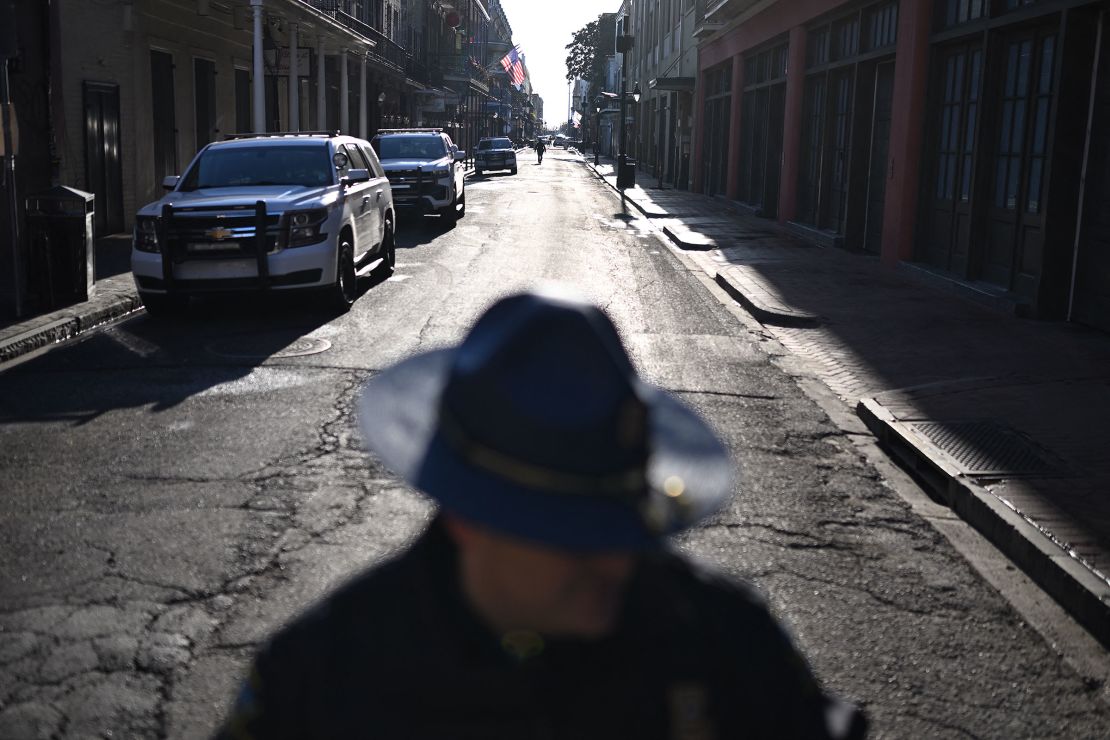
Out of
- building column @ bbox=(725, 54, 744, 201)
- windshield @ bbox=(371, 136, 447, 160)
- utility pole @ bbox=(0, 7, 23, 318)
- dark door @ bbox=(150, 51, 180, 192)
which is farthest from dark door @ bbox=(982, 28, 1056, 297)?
building column @ bbox=(725, 54, 744, 201)

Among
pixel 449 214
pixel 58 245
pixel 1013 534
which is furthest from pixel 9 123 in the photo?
pixel 449 214

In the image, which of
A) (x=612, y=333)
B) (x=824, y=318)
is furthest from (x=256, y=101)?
(x=612, y=333)

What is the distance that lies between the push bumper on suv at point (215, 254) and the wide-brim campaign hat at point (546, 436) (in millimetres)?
10428

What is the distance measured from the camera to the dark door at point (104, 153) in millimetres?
18703

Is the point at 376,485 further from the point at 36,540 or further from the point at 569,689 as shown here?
the point at 569,689

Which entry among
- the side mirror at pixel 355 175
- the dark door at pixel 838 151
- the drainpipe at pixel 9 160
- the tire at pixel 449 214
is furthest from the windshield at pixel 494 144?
the drainpipe at pixel 9 160

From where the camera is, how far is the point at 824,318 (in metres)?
12.2

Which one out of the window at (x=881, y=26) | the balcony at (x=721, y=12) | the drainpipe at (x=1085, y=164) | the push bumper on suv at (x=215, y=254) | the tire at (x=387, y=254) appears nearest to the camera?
the drainpipe at (x=1085, y=164)

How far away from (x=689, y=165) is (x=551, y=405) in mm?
40571

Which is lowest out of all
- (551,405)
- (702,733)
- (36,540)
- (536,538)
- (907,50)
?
(36,540)

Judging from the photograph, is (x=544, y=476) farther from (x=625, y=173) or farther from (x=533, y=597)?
(x=625, y=173)

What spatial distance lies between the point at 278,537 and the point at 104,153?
629 inches

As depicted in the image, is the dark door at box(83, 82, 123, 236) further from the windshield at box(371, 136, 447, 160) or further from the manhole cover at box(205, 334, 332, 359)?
the manhole cover at box(205, 334, 332, 359)

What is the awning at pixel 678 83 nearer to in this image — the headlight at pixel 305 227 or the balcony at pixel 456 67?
the headlight at pixel 305 227
